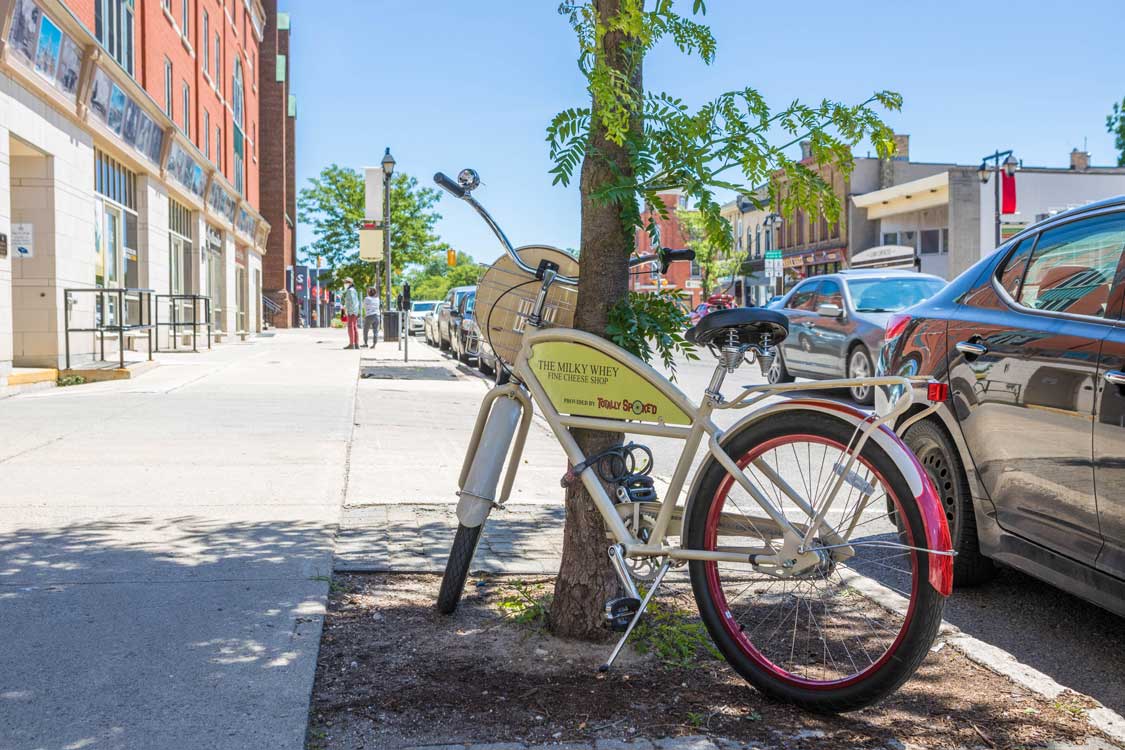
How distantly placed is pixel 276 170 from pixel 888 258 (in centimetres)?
2960

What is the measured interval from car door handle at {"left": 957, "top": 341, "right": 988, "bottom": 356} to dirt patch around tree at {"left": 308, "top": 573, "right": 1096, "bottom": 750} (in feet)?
4.25

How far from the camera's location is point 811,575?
130 inches

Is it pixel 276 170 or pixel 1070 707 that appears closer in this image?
pixel 1070 707

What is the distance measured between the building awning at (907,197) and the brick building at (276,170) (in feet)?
95.1

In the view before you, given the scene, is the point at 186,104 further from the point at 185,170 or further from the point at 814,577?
the point at 814,577

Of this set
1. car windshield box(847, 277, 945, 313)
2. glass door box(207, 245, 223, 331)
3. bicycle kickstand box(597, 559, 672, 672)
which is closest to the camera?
bicycle kickstand box(597, 559, 672, 672)

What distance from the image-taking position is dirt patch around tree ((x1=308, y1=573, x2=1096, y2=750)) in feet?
10.3

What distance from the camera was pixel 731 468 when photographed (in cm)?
333

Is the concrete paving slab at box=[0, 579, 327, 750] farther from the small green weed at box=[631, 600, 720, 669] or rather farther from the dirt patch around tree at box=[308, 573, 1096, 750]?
the small green weed at box=[631, 600, 720, 669]

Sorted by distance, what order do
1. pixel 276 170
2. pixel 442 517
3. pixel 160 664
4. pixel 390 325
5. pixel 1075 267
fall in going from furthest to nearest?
pixel 276 170, pixel 390 325, pixel 442 517, pixel 1075 267, pixel 160 664

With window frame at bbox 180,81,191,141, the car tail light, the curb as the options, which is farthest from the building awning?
the curb

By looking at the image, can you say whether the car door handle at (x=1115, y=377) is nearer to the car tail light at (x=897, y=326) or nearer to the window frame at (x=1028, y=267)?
the window frame at (x=1028, y=267)

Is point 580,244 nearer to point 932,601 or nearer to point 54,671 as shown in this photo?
point 932,601

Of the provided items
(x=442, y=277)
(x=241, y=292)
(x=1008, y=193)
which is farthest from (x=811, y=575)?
(x=442, y=277)
